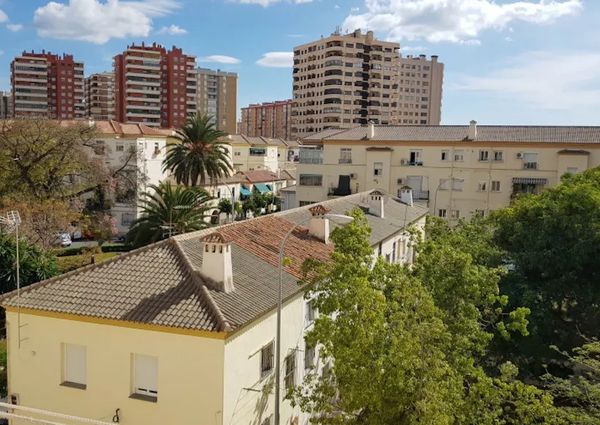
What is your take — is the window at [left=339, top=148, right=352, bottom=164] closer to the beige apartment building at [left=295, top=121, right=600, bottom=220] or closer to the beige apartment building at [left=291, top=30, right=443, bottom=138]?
the beige apartment building at [left=295, top=121, right=600, bottom=220]

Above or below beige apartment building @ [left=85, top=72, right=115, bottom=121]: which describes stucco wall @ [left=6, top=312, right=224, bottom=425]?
below

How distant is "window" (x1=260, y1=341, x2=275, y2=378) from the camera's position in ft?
52.3

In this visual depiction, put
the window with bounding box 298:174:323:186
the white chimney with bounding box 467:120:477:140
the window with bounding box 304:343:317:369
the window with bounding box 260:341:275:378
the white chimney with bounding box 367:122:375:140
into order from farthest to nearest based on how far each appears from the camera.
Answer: the window with bounding box 298:174:323:186
the white chimney with bounding box 367:122:375:140
the white chimney with bounding box 467:120:477:140
the window with bounding box 304:343:317:369
the window with bounding box 260:341:275:378

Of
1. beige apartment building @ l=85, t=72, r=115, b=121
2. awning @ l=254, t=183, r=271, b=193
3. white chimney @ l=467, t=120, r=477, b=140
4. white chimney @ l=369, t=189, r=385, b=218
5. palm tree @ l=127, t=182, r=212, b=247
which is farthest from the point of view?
beige apartment building @ l=85, t=72, r=115, b=121

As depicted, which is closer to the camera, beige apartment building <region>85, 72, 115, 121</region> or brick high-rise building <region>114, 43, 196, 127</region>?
brick high-rise building <region>114, 43, 196, 127</region>

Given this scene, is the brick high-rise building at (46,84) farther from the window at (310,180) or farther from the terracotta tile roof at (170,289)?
the terracotta tile roof at (170,289)

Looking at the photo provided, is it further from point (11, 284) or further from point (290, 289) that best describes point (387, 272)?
point (11, 284)

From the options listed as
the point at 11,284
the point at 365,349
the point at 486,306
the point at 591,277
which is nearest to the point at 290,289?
the point at 365,349

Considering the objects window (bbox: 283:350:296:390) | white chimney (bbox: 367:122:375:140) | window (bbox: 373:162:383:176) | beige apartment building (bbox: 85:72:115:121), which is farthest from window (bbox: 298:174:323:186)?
beige apartment building (bbox: 85:72:115:121)

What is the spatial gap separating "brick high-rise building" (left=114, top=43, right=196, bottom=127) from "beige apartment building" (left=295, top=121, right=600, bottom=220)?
68.5 m

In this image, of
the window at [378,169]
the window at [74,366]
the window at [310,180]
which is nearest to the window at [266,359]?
the window at [74,366]

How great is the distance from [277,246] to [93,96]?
130m

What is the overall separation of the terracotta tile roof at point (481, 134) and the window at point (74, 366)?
4565 cm

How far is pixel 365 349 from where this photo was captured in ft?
44.1
